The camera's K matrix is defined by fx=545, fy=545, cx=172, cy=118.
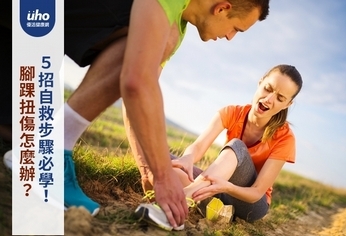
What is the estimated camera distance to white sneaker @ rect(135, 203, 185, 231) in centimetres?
121

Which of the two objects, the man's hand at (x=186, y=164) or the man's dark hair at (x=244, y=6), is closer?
the man's dark hair at (x=244, y=6)

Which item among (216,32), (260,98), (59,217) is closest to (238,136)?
(260,98)

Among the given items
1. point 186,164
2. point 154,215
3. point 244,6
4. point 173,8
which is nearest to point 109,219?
point 154,215

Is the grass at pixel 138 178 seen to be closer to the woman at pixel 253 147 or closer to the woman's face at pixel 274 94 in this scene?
the woman at pixel 253 147

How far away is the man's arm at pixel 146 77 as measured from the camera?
3.53 ft

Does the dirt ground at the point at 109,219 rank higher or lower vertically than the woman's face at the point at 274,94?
lower

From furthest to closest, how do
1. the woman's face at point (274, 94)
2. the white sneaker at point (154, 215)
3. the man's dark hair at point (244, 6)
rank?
the woman's face at point (274, 94) → the man's dark hair at point (244, 6) → the white sneaker at point (154, 215)

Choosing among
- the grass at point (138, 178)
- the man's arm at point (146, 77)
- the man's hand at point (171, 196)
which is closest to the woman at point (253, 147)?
the grass at point (138, 178)

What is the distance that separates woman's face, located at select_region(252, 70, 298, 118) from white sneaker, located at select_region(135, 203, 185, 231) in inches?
24.1

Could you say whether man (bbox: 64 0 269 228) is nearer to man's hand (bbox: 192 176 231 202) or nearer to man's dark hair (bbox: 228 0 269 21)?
man's dark hair (bbox: 228 0 269 21)

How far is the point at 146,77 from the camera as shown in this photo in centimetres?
108

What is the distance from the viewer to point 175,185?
1179 mm

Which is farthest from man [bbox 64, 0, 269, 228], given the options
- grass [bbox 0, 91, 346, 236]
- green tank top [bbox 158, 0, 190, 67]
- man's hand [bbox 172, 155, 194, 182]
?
man's hand [bbox 172, 155, 194, 182]

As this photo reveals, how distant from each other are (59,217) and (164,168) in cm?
24
